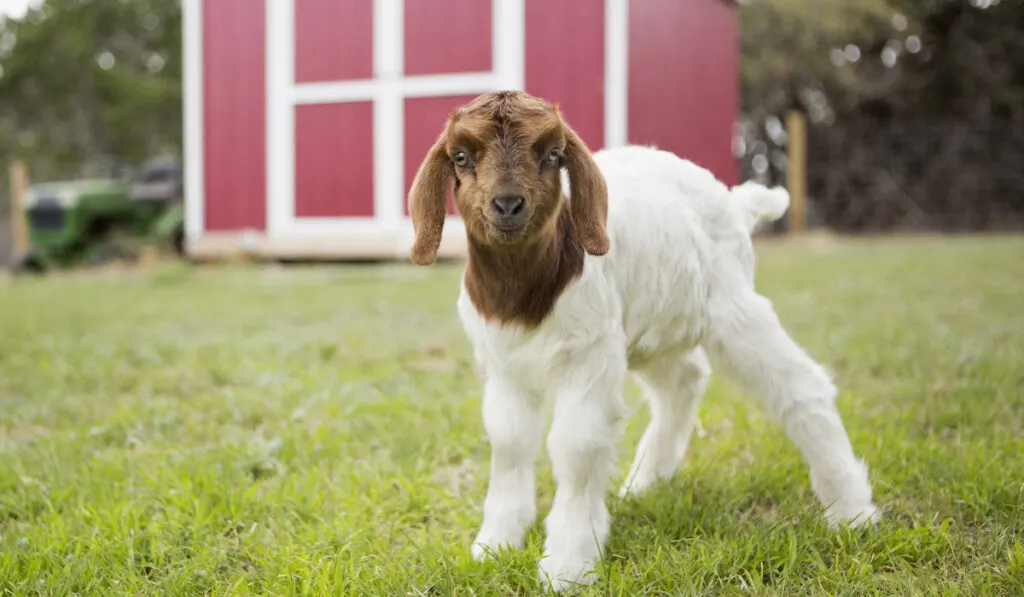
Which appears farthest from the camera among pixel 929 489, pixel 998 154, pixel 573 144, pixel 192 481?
pixel 998 154

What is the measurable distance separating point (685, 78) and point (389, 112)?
11.4 feet

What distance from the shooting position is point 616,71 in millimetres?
8812

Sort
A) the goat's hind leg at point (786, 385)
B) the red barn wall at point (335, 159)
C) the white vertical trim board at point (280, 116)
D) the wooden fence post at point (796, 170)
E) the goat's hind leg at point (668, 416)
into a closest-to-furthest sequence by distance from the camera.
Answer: the goat's hind leg at point (786, 385), the goat's hind leg at point (668, 416), the red barn wall at point (335, 159), the white vertical trim board at point (280, 116), the wooden fence post at point (796, 170)

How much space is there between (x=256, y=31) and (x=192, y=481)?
8.43 meters

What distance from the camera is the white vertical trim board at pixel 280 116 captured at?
9.97 m

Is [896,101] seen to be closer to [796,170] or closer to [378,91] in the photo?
[796,170]

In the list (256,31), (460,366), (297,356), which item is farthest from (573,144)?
(256,31)

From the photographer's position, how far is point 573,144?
2.15 m

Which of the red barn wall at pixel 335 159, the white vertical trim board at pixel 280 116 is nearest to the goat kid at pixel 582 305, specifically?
the red barn wall at pixel 335 159

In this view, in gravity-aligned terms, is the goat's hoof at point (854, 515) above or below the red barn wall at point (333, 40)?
below

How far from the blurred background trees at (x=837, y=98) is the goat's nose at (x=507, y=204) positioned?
16339mm

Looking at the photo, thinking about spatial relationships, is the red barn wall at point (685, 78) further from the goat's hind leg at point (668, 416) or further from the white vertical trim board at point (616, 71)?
the goat's hind leg at point (668, 416)

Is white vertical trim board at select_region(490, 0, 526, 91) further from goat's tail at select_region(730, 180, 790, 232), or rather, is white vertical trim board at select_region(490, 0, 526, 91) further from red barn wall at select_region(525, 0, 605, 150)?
goat's tail at select_region(730, 180, 790, 232)

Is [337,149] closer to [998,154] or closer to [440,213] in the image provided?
[440,213]
